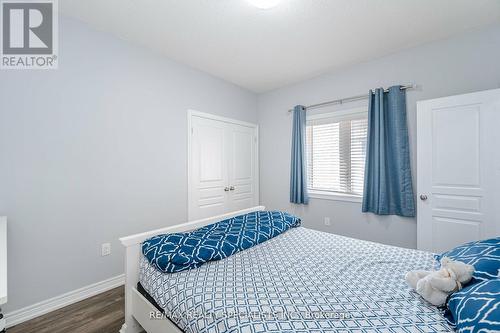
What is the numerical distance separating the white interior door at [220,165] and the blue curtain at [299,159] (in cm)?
81

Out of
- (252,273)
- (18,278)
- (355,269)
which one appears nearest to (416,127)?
(355,269)

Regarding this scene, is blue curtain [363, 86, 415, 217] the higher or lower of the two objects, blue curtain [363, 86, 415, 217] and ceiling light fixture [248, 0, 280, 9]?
the lower

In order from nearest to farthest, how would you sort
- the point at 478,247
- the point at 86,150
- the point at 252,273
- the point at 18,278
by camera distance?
the point at 478,247
the point at 252,273
the point at 18,278
the point at 86,150

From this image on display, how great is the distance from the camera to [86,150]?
213 cm

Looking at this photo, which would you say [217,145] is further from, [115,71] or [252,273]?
[252,273]

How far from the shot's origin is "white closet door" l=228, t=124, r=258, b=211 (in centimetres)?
369

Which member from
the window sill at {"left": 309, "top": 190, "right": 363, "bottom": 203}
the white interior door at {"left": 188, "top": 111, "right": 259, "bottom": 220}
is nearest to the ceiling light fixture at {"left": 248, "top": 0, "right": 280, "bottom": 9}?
the white interior door at {"left": 188, "top": 111, "right": 259, "bottom": 220}

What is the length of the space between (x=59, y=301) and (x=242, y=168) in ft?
8.89

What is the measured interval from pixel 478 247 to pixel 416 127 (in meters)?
1.72

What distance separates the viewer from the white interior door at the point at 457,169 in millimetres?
1987

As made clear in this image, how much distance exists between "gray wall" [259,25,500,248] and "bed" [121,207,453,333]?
131cm

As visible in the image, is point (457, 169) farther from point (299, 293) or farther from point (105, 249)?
point (105, 249)

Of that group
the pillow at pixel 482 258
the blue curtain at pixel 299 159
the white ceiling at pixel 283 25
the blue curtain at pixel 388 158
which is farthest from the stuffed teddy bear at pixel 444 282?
the blue curtain at pixel 299 159

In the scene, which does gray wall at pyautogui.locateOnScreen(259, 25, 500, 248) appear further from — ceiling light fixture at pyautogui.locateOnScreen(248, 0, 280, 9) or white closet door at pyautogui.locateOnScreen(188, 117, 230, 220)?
ceiling light fixture at pyautogui.locateOnScreen(248, 0, 280, 9)
